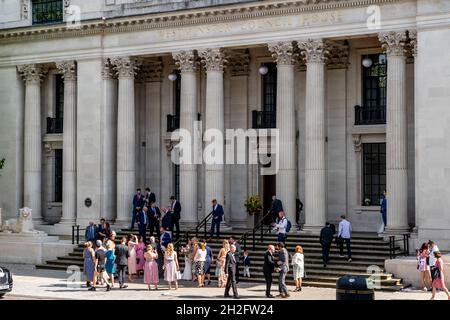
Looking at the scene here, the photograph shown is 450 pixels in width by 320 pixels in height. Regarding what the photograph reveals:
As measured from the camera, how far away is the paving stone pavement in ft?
89.7

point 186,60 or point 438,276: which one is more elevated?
point 186,60

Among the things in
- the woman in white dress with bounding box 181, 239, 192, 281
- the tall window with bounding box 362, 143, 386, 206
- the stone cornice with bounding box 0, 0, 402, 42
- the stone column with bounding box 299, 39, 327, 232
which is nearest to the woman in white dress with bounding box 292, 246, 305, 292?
the woman in white dress with bounding box 181, 239, 192, 281

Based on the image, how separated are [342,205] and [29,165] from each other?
620 inches

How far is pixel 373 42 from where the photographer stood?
119ft

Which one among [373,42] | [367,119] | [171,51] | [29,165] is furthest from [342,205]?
[29,165]

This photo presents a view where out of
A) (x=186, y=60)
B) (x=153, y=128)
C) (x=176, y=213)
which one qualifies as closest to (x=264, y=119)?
(x=186, y=60)

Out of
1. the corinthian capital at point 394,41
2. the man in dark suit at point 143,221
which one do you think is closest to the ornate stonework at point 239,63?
the corinthian capital at point 394,41

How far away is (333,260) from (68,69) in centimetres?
1693

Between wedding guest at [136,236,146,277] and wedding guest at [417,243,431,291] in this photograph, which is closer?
→ wedding guest at [417,243,431,291]

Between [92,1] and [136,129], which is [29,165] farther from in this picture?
[92,1]

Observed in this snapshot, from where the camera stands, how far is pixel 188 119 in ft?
125

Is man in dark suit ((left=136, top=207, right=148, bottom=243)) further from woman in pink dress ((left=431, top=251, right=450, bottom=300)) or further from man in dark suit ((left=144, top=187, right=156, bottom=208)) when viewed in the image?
woman in pink dress ((left=431, top=251, right=450, bottom=300))

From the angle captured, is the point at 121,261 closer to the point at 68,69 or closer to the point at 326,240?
the point at 326,240

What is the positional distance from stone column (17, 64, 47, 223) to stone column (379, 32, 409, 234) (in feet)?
59.3
